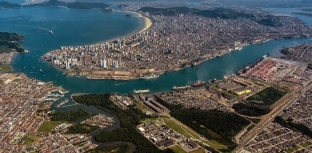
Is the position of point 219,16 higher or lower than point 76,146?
higher

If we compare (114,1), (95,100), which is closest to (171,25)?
(95,100)

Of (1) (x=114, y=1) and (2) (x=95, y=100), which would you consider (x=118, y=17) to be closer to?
(1) (x=114, y=1)

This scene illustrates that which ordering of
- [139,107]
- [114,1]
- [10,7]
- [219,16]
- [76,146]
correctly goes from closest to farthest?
[76,146], [139,107], [219,16], [10,7], [114,1]

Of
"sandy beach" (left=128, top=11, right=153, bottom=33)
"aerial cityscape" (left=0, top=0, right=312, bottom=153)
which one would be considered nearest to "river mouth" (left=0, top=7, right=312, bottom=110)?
"aerial cityscape" (left=0, top=0, right=312, bottom=153)

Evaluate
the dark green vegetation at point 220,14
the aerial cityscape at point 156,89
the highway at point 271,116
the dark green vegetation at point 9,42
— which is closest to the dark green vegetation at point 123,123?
the aerial cityscape at point 156,89

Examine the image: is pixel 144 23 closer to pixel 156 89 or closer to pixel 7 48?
pixel 7 48

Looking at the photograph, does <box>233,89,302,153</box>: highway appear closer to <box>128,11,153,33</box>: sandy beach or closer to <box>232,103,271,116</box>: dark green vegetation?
<box>232,103,271,116</box>: dark green vegetation
